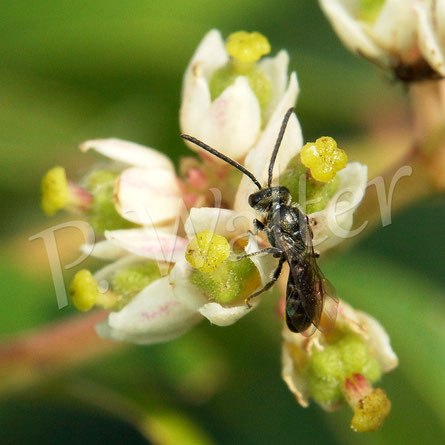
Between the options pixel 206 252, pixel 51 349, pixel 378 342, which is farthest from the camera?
pixel 51 349

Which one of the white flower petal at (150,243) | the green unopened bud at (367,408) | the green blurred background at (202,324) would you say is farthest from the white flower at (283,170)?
the green blurred background at (202,324)

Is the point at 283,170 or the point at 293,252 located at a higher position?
the point at 283,170

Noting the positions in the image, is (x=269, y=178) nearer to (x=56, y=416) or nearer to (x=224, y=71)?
(x=224, y=71)

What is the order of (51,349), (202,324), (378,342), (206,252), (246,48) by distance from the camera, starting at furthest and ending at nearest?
(202,324), (51,349), (246,48), (378,342), (206,252)

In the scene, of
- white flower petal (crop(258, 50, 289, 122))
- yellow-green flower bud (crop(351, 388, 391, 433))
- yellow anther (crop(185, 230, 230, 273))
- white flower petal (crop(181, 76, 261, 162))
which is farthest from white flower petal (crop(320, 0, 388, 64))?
yellow-green flower bud (crop(351, 388, 391, 433))

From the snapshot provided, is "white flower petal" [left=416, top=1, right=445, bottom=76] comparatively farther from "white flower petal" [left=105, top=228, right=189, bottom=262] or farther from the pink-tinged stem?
the pink-tinged stem

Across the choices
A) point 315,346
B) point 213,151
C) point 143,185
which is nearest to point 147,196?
point 143,185

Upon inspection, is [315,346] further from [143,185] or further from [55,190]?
[55,190]
